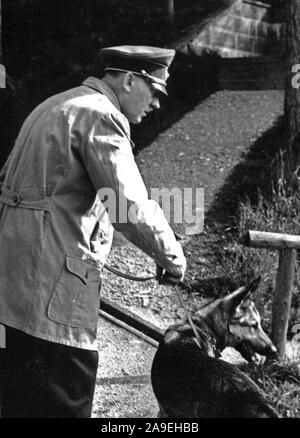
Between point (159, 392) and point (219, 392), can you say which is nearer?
point (219, 392)

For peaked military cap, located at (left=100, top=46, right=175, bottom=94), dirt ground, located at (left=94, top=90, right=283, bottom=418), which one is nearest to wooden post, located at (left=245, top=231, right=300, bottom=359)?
dirt ground, located at (left=94, top=90, right=283, bottom=418)

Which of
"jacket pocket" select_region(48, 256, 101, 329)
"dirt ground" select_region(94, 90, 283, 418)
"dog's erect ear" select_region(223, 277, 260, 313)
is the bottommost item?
"dirt ground" select_region(94, 90, 283, 418)

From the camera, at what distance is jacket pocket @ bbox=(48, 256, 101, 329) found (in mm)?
3008

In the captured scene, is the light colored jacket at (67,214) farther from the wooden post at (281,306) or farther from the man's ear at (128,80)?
the wooden post at (281,306)

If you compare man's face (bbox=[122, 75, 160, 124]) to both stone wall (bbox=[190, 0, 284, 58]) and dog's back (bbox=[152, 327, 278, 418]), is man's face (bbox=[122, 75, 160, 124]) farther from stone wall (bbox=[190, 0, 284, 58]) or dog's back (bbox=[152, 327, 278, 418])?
stone wall (bbox=[190, 0, 284, 58])

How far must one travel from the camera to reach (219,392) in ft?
12.3

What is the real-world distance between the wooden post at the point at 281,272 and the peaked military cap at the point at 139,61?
7.18 ft

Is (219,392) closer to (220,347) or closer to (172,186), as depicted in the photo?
(220,347)

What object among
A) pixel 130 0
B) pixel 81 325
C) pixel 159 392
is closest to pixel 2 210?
pixel 81 325

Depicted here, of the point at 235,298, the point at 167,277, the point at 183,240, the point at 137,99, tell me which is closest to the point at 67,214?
the point at 167,277

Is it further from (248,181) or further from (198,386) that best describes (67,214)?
(248,181)

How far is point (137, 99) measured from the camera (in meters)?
3.22

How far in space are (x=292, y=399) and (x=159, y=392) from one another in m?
1.19

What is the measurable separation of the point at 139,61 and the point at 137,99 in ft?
0.55
